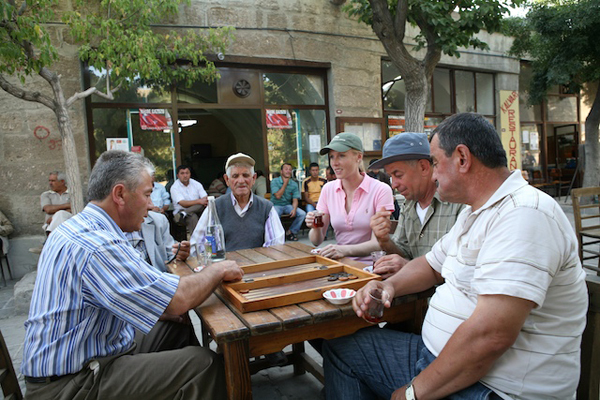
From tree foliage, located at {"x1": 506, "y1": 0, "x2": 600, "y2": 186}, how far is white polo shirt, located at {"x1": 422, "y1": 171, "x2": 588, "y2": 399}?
9992 millimetres

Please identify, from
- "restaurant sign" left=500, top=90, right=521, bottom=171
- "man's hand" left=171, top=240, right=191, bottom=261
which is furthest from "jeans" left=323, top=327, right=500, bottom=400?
"restaurant sign" left=500, top=90, right=521, bottom=171

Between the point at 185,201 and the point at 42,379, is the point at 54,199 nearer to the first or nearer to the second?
the point at 185,201

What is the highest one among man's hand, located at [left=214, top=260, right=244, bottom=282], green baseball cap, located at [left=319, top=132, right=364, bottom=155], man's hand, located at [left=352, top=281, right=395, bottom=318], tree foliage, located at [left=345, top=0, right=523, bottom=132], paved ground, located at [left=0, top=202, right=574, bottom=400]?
tree foliage, located at [left=345, top=0, right=523, bottom=132]

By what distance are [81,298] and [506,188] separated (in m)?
1.62

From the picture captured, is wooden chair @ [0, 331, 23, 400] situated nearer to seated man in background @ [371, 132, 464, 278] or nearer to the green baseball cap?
seated man in background @ [371, 132, 464, 278]

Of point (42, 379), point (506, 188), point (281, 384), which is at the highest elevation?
point (506, 188)

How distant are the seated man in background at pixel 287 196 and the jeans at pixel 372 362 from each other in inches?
245

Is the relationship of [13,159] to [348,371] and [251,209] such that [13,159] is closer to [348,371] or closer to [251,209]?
[251,209]

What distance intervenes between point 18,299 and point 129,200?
379cm

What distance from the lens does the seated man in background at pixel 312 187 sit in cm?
853

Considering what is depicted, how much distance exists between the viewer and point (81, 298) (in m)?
1.60

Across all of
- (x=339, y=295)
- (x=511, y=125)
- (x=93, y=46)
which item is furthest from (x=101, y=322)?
(x=511, y=125)

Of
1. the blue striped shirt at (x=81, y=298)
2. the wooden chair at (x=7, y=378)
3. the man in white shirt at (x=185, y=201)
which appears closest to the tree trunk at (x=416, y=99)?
the man in white shirt at (x=185, y=201)

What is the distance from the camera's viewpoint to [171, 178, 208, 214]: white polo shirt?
24.7 ft
